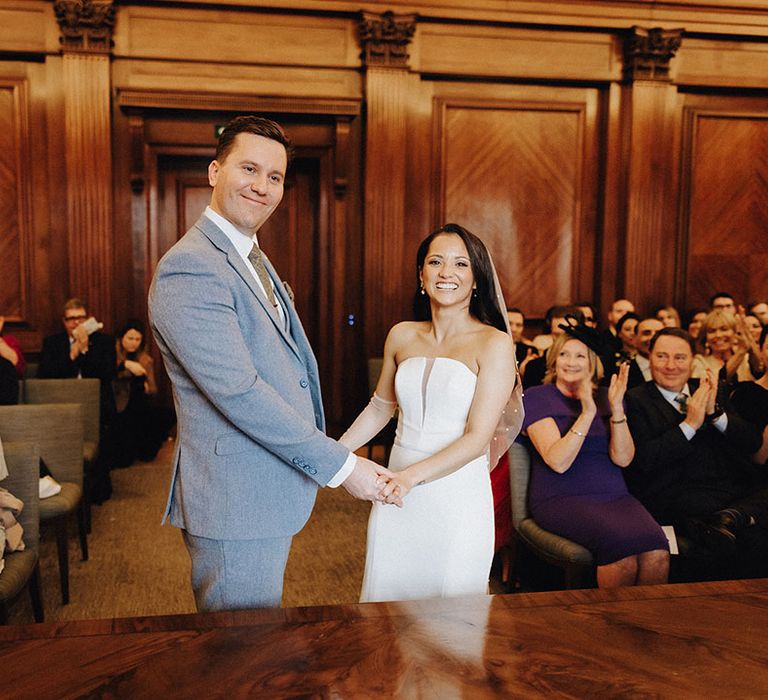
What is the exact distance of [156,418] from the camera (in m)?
6.94

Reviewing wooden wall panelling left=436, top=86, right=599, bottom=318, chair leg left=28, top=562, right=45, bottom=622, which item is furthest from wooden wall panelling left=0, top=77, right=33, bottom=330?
chair leg left=28, top=562, right=45, bottom=622

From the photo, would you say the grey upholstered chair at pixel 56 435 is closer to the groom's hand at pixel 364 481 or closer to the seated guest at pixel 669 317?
the groom's hand at pixel 364 481

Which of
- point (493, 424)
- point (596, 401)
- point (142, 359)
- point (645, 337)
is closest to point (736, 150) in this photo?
point (645, 337)

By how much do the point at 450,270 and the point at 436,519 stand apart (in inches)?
30.6

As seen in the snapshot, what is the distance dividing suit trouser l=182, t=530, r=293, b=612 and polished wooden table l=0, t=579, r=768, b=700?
0.42m

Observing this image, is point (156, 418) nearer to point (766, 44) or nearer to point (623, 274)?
point (623, 274)

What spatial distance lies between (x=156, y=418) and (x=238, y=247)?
207 inches

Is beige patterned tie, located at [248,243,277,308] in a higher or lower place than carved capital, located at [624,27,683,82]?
lower

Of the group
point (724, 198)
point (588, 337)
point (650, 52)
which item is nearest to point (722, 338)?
point (588, 337)

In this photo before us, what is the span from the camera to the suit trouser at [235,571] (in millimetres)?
1928

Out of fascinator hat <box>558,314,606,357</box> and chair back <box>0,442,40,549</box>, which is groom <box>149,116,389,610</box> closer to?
chair back <box>0,442,40,549</box>

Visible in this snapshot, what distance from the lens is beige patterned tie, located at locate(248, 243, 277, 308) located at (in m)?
2.04

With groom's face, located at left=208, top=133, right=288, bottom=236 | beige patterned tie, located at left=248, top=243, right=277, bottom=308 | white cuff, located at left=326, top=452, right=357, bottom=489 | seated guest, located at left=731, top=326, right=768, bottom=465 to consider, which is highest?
groom's face, located at left=208, top=133, right=288, bottom=236

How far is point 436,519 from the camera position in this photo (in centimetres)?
250
